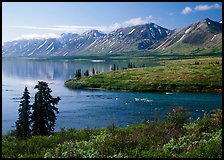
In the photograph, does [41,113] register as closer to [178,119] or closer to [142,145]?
[178,119]

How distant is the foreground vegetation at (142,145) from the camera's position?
33.3 ft

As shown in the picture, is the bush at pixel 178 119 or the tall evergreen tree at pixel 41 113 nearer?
the bush at pixel 178 119

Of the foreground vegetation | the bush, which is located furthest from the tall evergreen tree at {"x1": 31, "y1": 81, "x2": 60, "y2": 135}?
the bush

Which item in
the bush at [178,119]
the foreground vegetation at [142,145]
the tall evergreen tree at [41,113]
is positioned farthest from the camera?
the tall evergreen tree at [41,113]

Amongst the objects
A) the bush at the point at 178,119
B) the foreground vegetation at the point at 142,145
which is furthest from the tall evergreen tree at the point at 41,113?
the bush at the point at 178,119

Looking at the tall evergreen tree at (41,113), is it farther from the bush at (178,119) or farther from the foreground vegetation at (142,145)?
the bush at (178,119)

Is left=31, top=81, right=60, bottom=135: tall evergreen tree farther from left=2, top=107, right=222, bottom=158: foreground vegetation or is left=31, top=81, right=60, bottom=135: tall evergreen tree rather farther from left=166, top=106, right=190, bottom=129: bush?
left=166, top=106, right=190, bottom=129: bush

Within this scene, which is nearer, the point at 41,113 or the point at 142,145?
the point at 142,145

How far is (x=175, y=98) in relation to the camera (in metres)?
66.8

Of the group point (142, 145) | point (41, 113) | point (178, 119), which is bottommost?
point (41, 113)

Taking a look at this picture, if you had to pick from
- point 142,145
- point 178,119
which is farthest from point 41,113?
point 142,145

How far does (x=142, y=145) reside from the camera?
11367mm

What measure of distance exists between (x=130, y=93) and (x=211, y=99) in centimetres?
1930

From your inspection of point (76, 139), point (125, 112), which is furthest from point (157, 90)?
point (76, 139)
